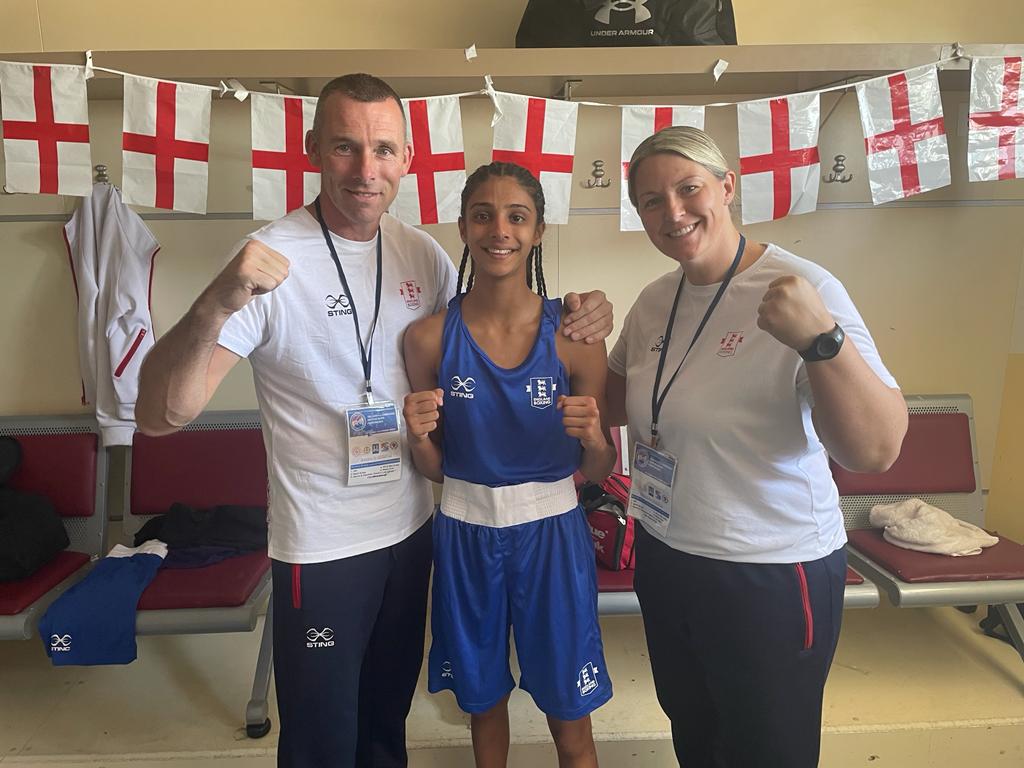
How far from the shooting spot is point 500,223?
1.42m

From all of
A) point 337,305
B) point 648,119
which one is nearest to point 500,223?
point 337,305

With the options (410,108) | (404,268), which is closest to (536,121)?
(410,108)

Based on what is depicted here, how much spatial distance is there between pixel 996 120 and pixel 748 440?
2.19m

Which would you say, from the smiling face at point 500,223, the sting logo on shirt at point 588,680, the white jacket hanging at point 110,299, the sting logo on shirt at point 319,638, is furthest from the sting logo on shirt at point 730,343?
the white jacket hanging at point 110,299

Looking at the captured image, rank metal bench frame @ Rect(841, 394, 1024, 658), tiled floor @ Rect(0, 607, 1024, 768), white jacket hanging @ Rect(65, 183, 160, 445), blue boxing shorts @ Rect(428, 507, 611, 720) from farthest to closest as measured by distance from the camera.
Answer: white jacket hanging @ Rect(65, 183, 160, 445), metal bench frame @ Rect(841, 394, 1024, 658), tiled floor @ Rect(0, 607, 1024, 768), blue boxing shorts @ Rect(428, 507, 611, 720)

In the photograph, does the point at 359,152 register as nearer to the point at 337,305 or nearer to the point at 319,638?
the point at 337,305

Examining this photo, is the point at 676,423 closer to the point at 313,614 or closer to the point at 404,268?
the point at 404,268

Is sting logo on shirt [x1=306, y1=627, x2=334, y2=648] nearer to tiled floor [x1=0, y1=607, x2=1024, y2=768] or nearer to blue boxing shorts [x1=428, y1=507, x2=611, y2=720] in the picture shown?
blue boxing shorts [x1=428, y1=507, x2=611, y2=720]

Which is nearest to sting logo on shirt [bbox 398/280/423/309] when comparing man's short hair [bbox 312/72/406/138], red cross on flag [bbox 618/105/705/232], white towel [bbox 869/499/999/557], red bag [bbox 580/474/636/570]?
man's short hair [bbox 312/72/406/138]

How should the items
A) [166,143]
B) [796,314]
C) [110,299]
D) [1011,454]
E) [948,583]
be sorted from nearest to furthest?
[796,314] < [948,583] < [166,143] < [110,299] < [1011,454]

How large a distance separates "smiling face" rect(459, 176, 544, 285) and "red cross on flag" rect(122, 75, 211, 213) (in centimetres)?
145

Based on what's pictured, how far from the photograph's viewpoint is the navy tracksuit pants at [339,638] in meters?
1.46

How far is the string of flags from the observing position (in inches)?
93.0

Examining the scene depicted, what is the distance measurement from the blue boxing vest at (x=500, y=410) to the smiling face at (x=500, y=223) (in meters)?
0.16
